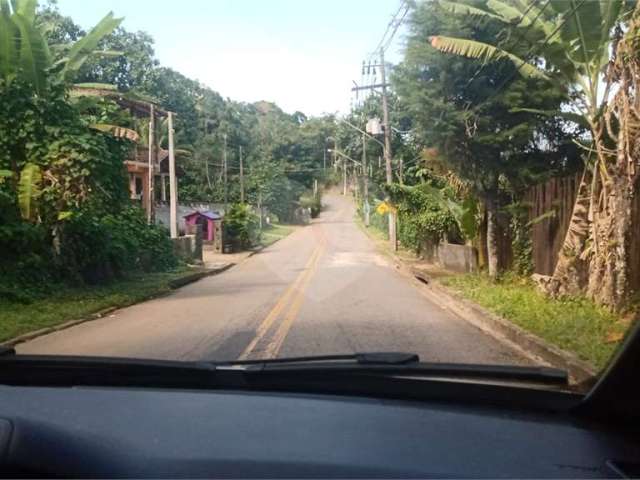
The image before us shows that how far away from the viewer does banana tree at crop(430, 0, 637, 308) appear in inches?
409

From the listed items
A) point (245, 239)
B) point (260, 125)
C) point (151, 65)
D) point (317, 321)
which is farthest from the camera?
point (260, 125)

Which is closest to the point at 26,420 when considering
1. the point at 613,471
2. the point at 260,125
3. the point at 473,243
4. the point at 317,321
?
the point at 613,471

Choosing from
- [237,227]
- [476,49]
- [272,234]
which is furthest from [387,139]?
[272,234]

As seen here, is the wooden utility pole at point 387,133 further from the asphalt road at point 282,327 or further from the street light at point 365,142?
the asphalt road at point 282,327

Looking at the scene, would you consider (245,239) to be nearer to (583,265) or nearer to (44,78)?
(44,78)

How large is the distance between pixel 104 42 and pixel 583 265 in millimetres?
13640

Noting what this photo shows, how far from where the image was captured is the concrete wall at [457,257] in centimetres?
1961

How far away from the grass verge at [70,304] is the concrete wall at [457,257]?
813 cm

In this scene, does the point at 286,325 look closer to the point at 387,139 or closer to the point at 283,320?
the point at 283,320

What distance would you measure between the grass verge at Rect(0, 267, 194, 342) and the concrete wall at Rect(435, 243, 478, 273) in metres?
8.13

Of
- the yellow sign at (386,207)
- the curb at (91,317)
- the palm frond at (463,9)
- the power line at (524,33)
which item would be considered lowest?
the curb at (91,317)

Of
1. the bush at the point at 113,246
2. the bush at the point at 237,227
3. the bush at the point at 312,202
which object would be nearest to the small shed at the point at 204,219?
the bush at the point at 237,227

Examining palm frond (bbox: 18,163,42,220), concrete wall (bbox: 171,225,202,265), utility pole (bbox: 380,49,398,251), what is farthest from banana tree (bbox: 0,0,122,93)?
utility pole (bbox: 380,49,398,251)

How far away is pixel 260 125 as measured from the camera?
137 feet
